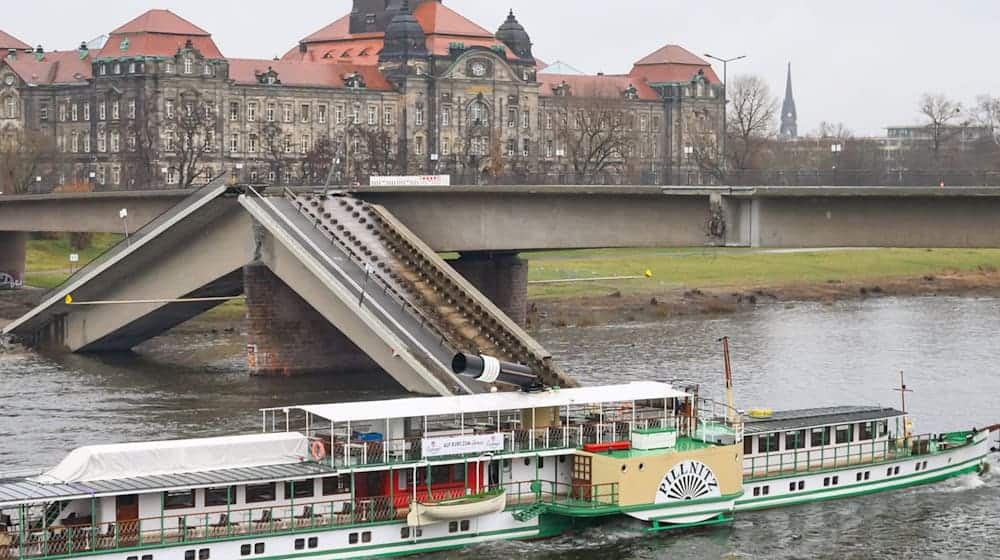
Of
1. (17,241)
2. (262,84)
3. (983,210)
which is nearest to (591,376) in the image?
(983,210)

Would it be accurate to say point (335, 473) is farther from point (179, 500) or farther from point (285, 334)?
point (285, 334)

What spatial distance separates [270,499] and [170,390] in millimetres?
27373

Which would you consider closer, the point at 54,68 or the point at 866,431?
the point at 866,431

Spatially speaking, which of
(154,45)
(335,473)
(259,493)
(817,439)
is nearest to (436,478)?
(335,473)

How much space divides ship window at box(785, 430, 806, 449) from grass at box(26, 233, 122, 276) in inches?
2848

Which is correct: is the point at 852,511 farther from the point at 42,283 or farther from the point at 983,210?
the point at 42,283

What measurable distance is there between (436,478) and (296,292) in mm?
28128

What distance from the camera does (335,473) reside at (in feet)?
154

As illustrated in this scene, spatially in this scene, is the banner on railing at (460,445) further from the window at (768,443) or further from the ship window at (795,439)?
the ship window at (795,439)

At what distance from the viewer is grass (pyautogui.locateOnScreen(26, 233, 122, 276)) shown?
11950 cm

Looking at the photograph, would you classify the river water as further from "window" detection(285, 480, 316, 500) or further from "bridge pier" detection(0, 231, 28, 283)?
"bridge pier" detection(0, 231, 28, 283)

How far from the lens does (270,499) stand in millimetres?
46844

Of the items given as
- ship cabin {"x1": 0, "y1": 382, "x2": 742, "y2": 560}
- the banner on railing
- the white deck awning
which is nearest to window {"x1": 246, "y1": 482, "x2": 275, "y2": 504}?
ship cabin {"x1": 0, "y1": 382, "x2": 742, "y2": 560}

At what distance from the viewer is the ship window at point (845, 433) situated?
55031mm
